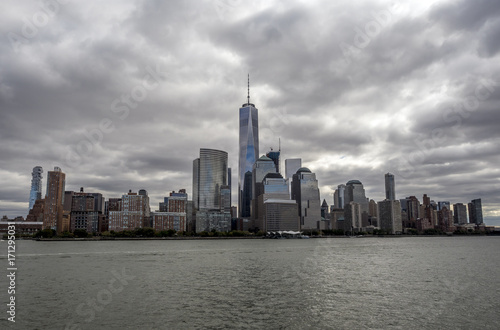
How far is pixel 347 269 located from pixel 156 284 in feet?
145

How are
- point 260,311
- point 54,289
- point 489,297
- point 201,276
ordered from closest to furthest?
point 260,311 → point 489,297 → point 54,289 → point 201,276

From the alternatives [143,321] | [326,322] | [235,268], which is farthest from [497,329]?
[235,268]

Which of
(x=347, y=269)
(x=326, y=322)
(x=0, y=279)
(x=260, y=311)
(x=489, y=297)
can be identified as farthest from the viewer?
(x=347, y=269)

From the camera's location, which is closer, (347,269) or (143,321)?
(143,321)

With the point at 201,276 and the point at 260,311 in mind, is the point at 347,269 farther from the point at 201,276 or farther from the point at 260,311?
the point at 260,311

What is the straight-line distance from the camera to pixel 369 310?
45281 mm

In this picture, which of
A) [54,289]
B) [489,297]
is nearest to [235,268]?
[54,289]

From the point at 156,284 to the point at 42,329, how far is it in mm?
27778

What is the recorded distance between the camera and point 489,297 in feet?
175

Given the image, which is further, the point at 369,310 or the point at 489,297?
the point at 489,297

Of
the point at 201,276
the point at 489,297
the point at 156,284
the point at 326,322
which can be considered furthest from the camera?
the point at 201,276

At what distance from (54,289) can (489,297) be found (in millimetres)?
64350

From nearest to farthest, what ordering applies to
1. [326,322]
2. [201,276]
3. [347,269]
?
[326,322], [201,276], [347,269]

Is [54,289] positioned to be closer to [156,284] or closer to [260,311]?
[156,284]
